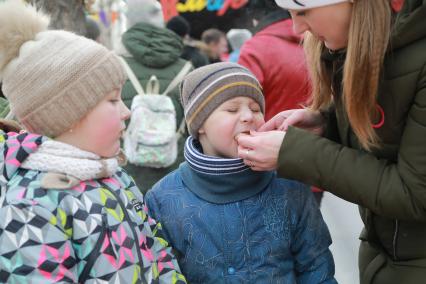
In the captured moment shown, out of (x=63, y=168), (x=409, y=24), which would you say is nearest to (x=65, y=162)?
(x=63, y=168)

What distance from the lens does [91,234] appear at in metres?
1.43

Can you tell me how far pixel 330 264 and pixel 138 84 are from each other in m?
2.03

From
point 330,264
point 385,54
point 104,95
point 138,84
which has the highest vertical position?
point 385,54

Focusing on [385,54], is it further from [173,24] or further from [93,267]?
[173,24]

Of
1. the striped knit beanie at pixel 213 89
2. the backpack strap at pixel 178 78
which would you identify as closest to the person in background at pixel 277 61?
the backpack strap at pixel 178 78

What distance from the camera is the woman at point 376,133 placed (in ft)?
4.80

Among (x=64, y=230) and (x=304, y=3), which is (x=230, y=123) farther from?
(x=64, y=230)

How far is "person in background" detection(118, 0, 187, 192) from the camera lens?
11.5ft

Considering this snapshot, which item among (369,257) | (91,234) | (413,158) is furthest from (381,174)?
(91,234)

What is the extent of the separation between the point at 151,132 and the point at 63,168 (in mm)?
1852

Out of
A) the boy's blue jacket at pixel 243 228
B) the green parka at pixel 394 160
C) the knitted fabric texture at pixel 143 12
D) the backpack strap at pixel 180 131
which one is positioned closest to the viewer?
the green parka at pixel 394 160

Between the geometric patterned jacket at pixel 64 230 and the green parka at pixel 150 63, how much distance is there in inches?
73.4

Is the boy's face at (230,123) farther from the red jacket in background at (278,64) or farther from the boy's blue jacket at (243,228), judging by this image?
the red jacket in background at (278,64)

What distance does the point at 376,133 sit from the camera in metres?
1.58
